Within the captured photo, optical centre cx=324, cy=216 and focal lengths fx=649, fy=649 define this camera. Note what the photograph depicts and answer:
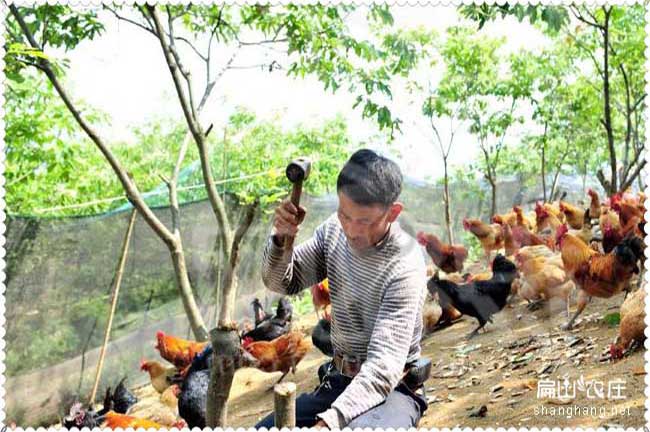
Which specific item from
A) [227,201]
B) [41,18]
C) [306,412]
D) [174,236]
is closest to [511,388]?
[306,412]

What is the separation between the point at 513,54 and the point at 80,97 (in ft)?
7.47

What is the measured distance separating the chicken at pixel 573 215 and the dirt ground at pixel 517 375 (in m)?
0.91

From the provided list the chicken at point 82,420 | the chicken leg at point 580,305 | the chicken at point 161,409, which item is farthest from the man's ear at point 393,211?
the chicken leg at point 580,305

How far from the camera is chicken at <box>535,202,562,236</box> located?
3.84 metres

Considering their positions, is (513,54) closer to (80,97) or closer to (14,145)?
(80,97)

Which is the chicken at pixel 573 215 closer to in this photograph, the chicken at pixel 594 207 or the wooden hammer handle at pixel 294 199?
the chicken at pixel 594 207

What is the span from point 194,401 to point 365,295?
104 centimetres

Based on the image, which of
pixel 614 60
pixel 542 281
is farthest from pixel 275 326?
pixel 614 60

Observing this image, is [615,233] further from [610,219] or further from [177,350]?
[177,350]

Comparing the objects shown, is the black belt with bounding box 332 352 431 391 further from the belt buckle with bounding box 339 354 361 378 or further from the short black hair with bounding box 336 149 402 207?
the short black hair with bounding box 336 149 402 207

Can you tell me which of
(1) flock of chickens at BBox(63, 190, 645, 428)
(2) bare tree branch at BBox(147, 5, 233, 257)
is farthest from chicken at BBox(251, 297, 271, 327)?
(2) bare tree branch at BBox(147, 5, 233, 257)

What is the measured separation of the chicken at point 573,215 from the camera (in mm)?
3645

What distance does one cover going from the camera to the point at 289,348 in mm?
2609

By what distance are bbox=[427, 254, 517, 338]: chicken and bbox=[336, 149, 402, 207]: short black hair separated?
1.85 metres
